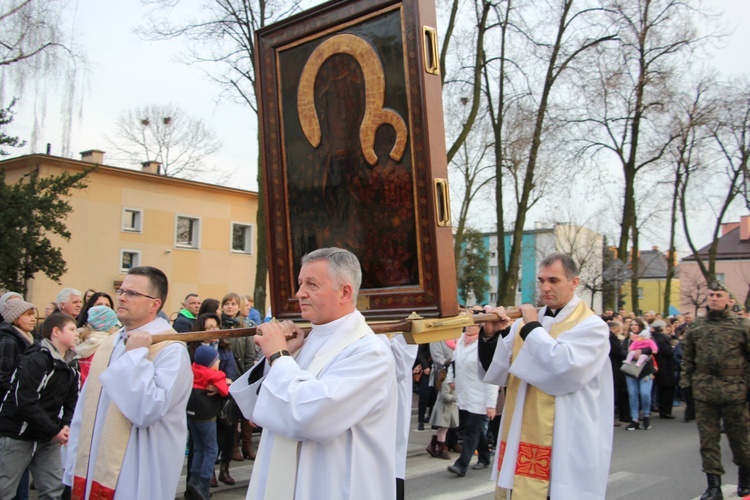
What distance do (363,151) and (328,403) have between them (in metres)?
1.85

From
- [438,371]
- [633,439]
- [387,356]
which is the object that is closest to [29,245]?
[438,371]

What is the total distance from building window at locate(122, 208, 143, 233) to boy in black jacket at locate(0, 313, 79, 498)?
25.3 m

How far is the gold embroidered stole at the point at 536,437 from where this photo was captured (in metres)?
4.50

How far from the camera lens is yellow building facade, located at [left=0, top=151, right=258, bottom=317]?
1092 inches

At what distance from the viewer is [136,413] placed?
3.71 metres

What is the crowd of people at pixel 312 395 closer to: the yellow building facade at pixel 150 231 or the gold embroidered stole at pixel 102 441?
the gold embroidered stole at pixel 102 441

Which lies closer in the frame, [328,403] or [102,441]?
[328,403]

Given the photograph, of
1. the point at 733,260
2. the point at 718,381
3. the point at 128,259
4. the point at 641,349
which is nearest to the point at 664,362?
the point at 641,349

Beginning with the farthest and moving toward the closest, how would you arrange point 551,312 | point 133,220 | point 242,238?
point 242,238 → point 133,220 → point 551,312

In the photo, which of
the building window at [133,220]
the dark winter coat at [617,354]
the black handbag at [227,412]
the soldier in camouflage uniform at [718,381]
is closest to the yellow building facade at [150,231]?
the building window at [133,220]

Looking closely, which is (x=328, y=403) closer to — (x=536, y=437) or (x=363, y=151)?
(x=363, y=151)

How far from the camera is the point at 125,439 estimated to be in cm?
389

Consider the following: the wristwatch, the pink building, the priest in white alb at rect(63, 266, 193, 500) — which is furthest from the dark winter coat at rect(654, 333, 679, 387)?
the pink building

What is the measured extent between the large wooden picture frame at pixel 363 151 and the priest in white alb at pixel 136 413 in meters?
0.97
